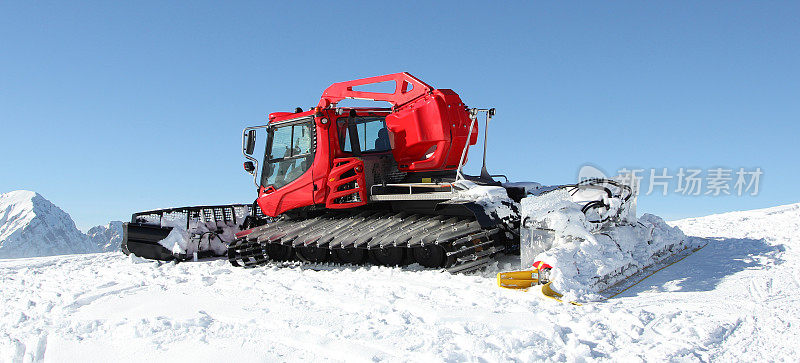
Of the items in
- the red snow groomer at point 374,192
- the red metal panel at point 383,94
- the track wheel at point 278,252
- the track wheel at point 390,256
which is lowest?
the track wheel at point 278,252

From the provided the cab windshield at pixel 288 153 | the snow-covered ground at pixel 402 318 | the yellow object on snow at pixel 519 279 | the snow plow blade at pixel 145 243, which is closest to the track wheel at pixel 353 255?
the snow-covered ground at pixel 402 318

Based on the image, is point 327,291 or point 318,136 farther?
point 318,136

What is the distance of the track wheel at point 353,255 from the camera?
803 cm

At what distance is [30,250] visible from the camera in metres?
165

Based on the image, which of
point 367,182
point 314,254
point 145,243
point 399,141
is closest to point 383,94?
point 399,141

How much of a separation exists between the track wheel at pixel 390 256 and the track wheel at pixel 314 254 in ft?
3.69

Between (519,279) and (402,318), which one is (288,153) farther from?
(402,318)

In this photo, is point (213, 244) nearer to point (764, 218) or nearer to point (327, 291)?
point (327, 291)

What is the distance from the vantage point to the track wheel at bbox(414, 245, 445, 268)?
23.1 feet

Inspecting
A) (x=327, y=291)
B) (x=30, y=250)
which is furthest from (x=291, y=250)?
(x=30, y=250)

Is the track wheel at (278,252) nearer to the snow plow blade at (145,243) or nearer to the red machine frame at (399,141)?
the red machine frame at (399,141)

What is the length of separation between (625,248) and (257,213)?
657cm

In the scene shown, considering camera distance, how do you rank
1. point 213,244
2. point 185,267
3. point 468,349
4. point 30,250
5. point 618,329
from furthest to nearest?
point 30,250 → point 213,244 → point 185,267 → point 618,329 → point 468,349

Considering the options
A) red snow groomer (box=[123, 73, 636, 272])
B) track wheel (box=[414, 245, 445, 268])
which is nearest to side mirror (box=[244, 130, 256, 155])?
red snow groomer (box=[123, 73, 636, 272])
